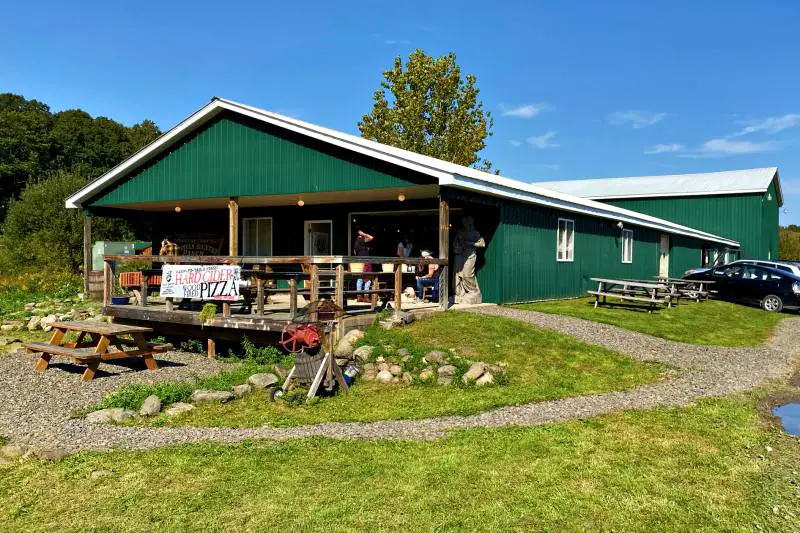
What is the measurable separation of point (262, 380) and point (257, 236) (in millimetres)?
11303

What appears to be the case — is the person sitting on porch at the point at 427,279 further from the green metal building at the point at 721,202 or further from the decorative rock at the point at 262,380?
the green metal building at the point at 721,202

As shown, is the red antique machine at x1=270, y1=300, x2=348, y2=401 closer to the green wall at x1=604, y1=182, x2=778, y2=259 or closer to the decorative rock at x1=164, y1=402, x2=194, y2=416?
the decorative rock at x1=164, y1=402, x2=194, y2=416

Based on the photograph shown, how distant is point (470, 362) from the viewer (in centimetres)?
896

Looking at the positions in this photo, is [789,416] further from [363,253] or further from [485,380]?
[363,253]

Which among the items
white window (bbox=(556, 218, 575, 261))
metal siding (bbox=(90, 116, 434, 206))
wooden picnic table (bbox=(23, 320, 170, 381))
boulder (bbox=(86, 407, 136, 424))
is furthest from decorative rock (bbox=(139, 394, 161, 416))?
white window (bbox=(556, 218, 575, 261))

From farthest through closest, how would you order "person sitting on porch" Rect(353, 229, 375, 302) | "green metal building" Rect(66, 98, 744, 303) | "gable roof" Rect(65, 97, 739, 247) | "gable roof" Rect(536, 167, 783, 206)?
"gable roof" Rect(536, 167, 783, 206) → "person sitting on porch" Rect(353, 229, 375, 302) → "green metal building" Rect(66, 98, 744, 303) → "gable roof" Rect(65, 97, 739, 247)

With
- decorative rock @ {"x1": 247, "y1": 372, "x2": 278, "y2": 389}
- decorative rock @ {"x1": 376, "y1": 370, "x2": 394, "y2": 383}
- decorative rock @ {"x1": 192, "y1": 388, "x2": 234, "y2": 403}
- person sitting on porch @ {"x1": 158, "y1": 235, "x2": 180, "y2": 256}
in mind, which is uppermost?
person sitting on porch @ {"x1": 158, "y1": 235, "x2": 180, "y2": 256}

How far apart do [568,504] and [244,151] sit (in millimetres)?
13159

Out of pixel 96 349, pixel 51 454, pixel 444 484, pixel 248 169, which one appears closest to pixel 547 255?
pixel 248 169

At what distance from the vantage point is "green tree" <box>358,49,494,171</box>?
121 ft

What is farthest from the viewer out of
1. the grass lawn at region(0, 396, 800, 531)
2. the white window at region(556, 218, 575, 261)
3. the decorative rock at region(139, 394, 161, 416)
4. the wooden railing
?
the white window at region(556, 218, 575, 261)

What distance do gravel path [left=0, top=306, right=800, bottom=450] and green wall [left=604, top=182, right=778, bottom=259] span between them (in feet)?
71.7

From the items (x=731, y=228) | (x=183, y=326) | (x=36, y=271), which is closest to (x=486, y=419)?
(x=183, y=326)

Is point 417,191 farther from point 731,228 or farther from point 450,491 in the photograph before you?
point 731,228
